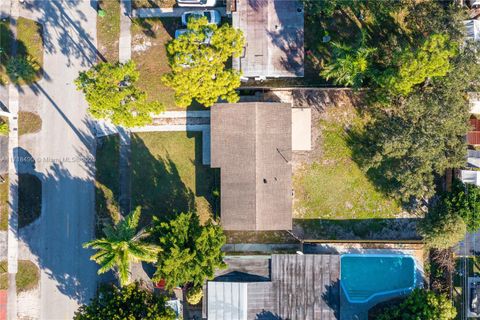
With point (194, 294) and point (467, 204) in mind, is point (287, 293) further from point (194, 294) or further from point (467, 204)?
point (467, 204)

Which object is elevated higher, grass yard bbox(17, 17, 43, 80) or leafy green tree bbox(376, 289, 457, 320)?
grass yard bbox(17, 17, 43, 80)

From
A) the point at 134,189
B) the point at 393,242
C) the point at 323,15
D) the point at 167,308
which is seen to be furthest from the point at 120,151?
the point at 393,242

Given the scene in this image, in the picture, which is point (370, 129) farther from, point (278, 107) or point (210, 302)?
point (210, 302)

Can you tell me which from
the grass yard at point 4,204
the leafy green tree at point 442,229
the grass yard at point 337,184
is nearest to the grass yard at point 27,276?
the grass yard at point 4,204

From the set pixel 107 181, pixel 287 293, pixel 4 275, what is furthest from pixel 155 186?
pixel 4 275

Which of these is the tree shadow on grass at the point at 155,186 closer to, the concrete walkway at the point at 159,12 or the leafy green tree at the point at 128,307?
the leafy green tree at the point at 128,307

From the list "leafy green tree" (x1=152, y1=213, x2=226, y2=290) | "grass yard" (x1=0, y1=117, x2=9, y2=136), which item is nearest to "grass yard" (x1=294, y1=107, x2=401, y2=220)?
"leafy green tree" (x1=152, y1=213, x2=226, y2=290)

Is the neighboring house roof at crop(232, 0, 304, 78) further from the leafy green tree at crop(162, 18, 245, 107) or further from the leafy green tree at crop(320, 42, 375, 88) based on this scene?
the leafy green tree at crop(320, 42, 375, 88)
